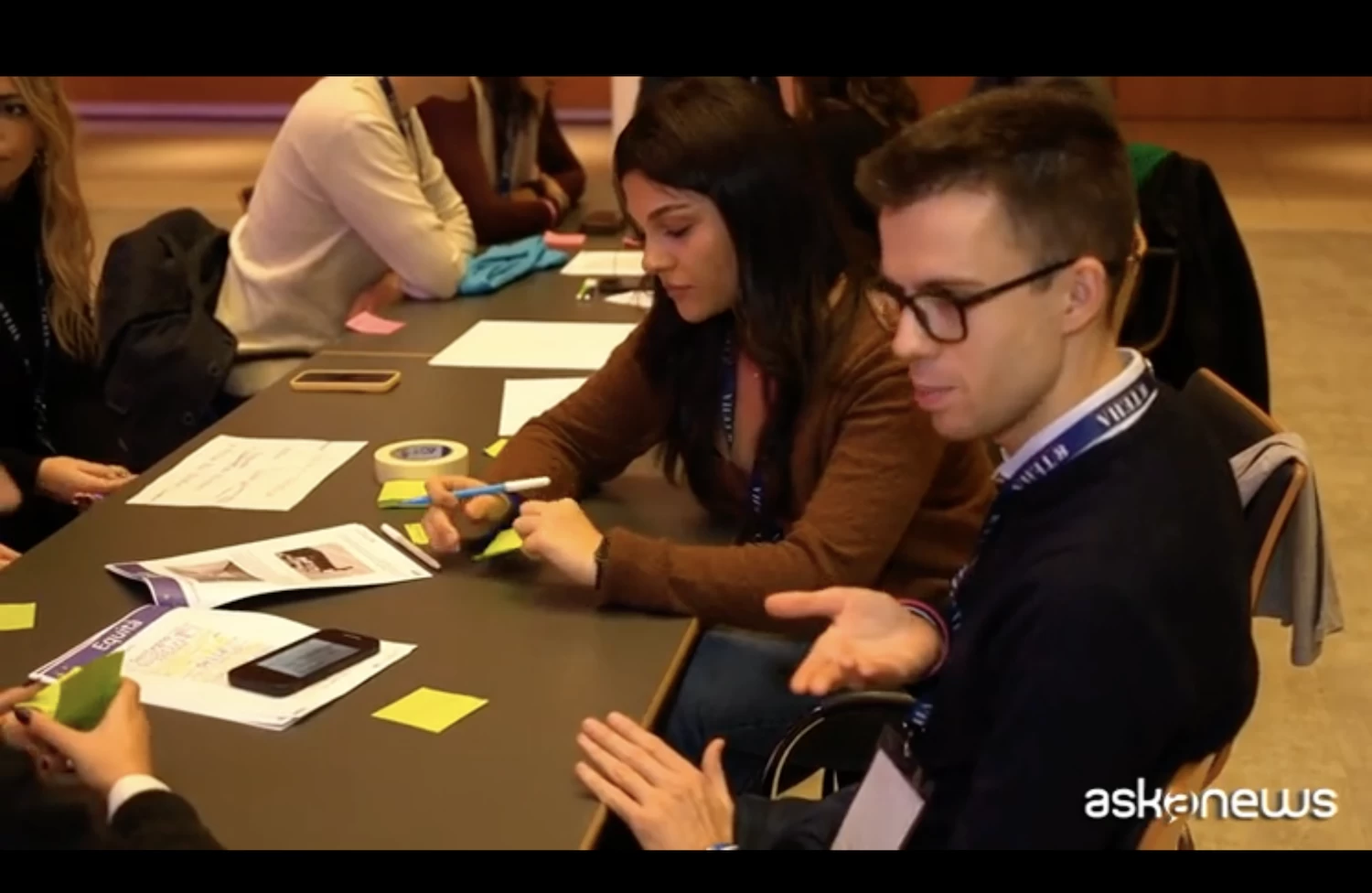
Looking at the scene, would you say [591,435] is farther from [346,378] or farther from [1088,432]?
[1088,432]

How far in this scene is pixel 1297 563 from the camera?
1795 mm

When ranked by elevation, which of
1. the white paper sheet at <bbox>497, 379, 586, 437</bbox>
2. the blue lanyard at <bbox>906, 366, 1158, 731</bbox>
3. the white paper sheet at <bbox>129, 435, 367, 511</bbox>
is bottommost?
the white paper sheet at <bbox>497, 379, 586, 437</bbox>

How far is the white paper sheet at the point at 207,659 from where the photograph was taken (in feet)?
5.12

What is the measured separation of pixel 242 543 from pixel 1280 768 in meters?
1.98

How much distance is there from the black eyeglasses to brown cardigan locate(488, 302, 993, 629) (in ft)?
1.69

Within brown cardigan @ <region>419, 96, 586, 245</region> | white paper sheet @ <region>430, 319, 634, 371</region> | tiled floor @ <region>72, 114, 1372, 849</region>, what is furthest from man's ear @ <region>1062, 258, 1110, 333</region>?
brown cardigan @ <region>419, 96, 586, 245</region>

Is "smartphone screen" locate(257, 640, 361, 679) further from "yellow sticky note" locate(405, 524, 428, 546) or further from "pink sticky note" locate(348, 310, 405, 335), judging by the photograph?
"pink sticky note" locate(348, 310, 405, 335)

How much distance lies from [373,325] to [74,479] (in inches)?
26.5

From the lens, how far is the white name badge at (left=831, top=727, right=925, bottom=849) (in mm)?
1417

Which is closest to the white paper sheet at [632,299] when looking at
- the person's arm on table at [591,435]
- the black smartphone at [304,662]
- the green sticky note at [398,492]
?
the person's arm on table at [591,435]

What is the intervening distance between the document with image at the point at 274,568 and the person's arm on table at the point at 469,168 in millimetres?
1797

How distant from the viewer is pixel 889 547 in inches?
75.0

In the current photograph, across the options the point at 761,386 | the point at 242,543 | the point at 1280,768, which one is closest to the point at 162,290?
the point at 242,543
